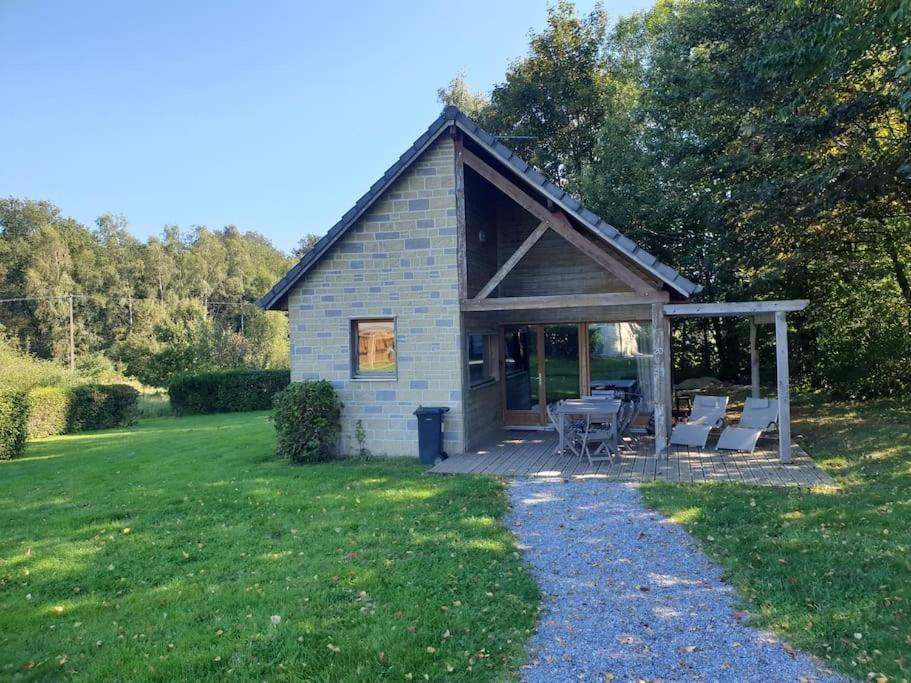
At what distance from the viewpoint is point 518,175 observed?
10188 mm

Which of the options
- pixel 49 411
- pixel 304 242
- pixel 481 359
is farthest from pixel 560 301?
pixel 304 242

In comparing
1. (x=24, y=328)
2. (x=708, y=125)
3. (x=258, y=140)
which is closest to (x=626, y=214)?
(x=708, y=125)

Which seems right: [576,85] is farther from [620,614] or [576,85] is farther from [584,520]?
[620,614]

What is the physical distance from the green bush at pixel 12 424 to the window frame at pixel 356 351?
934 centimetres

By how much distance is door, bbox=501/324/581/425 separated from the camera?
13156mm

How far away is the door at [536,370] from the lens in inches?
518

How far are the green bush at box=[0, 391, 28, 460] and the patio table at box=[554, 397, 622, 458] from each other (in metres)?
12.9

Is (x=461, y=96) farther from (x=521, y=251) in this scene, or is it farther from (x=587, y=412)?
(x=587, y=412)

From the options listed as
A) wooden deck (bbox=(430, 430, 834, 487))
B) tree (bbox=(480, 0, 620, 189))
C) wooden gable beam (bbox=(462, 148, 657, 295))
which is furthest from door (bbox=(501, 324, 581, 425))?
tree (bbox=(480, 0, 620, 189))

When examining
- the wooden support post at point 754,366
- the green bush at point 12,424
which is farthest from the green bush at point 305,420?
the wooden support post at point 754,366

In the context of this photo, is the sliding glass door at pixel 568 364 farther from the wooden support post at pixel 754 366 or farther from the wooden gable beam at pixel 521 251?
the wooden gable beam at pixel 521 251

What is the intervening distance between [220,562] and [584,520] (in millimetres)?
3862

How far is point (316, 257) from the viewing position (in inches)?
440

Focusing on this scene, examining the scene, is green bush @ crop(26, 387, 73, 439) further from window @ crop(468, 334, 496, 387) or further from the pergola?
the pergola
